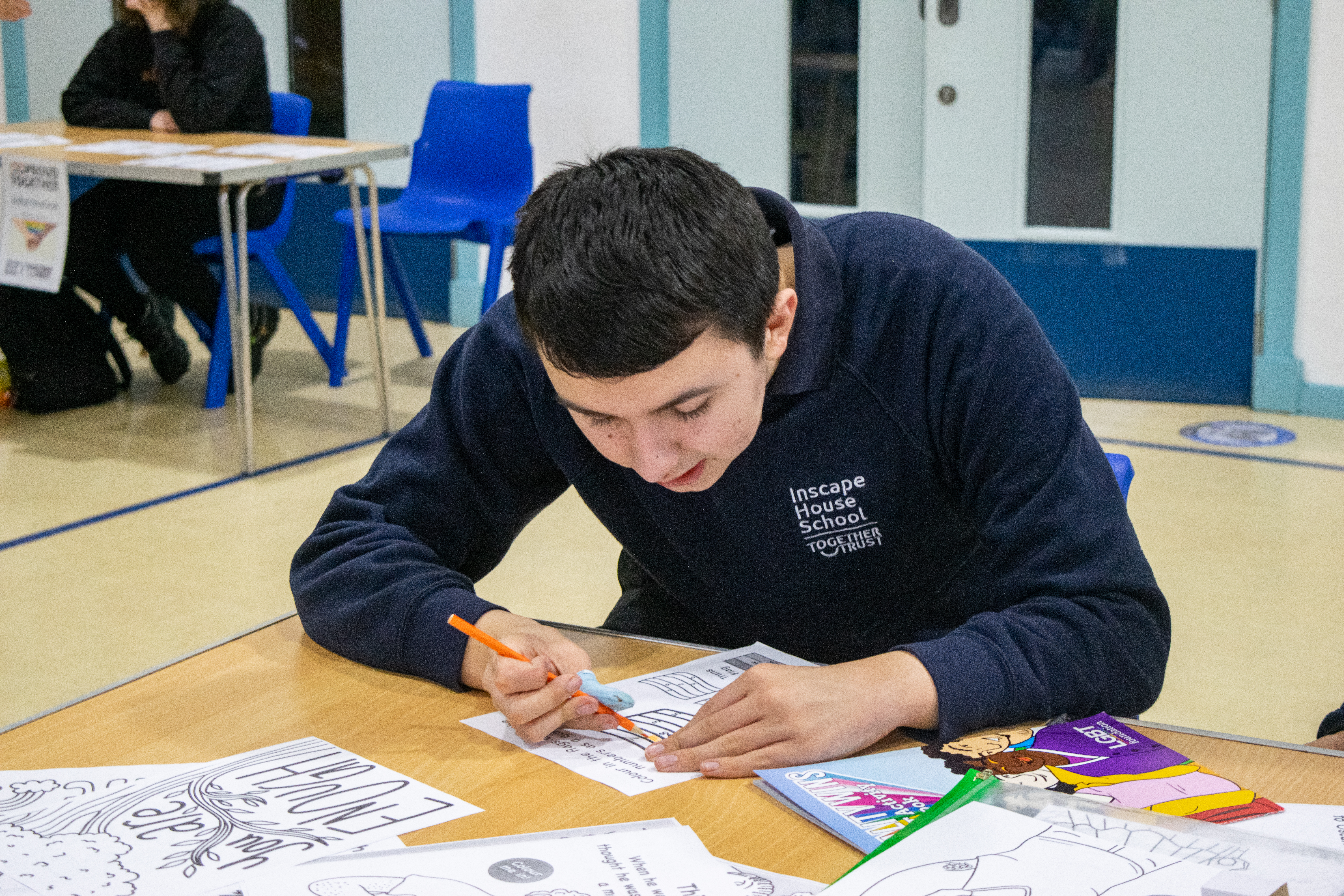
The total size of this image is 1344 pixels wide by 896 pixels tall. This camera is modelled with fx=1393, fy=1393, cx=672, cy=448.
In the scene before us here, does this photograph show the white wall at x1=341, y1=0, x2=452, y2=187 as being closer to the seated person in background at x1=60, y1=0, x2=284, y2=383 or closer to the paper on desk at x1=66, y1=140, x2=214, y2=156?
the seated person in background at x1=60, y1=0, x2=284, y2=383

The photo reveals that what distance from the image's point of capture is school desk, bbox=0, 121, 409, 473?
3.34 meters

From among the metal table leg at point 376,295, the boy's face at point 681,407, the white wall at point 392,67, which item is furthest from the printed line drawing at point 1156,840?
the white wall at point 392,67

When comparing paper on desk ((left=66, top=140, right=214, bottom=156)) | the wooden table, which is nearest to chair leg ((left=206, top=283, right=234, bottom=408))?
paper on desk ((left=66, top=140, right=214, bottom=156))

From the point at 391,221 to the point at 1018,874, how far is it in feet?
12.2

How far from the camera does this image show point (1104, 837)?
79 cm

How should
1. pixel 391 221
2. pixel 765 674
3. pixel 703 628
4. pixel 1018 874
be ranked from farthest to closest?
pixel 391 221, pixel 703 628, pixel 765 674, pixel 1018 874

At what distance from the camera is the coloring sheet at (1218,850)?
721mm

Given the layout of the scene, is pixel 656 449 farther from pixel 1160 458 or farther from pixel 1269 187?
pixel 1269 187

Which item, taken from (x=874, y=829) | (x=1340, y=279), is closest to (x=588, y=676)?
(x=874, y=829)

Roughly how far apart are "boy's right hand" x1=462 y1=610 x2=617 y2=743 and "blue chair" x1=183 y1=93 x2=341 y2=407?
2953 mm

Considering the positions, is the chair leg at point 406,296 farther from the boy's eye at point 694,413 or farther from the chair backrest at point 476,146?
the boy's eye at point 694,413

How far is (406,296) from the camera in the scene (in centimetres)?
457

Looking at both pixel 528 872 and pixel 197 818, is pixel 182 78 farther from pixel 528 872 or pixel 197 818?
pixel 528 872

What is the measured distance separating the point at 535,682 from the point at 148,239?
11.3 feet
